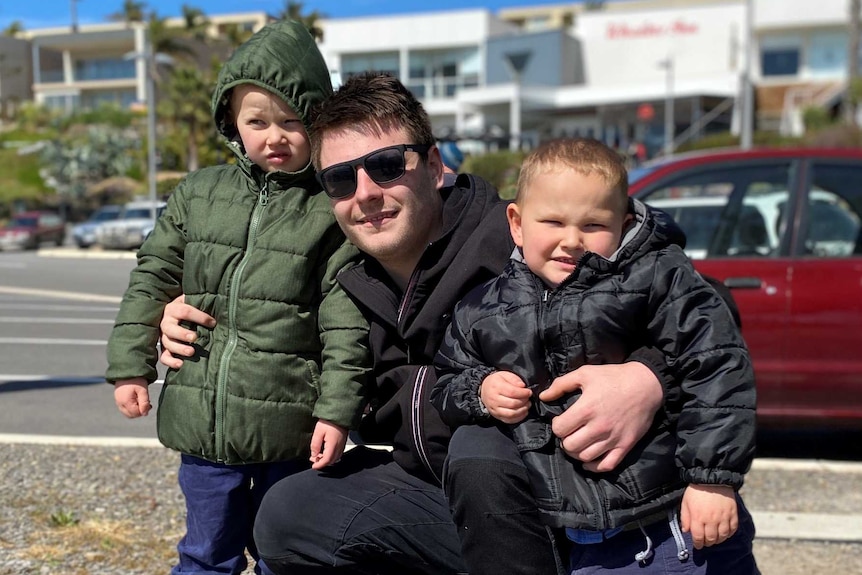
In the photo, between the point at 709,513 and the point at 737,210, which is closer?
the point at 709,513

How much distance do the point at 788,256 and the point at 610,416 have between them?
3.30m

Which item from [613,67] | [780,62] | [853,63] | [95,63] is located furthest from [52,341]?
[780,62]

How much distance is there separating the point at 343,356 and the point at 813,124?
129 feet

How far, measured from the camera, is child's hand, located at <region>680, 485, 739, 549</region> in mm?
1936

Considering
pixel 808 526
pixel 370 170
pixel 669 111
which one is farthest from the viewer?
pixel 669 111

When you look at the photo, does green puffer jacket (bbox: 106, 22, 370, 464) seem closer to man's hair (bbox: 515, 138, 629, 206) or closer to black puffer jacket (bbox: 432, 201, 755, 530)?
black puffer jacket (bbox: 432, 201, 755, 530)

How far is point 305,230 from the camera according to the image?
2.56 m

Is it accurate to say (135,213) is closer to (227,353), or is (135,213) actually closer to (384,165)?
(227,353)

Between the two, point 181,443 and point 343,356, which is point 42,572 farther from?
point 343,356

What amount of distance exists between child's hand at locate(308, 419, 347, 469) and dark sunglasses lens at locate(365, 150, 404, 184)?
663 millimetres

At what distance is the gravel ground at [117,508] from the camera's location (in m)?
3.45

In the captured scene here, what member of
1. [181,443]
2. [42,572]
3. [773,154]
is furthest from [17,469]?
[773,154]

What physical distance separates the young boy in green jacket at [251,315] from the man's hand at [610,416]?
0.66 m

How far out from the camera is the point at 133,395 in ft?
8.55
